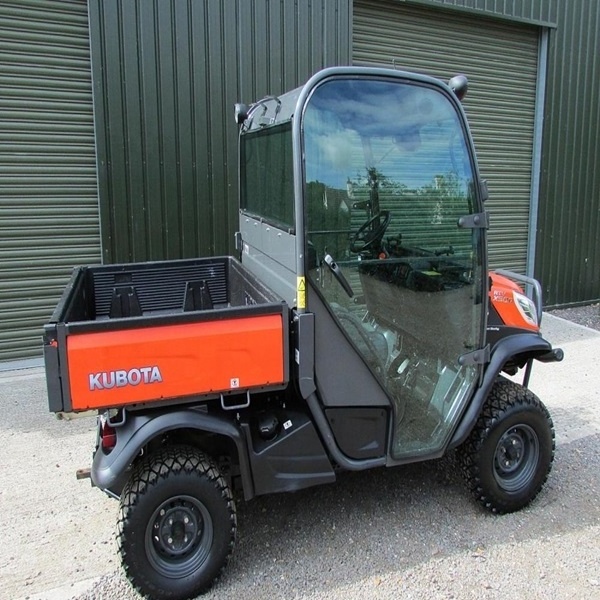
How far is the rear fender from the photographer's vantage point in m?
3.10

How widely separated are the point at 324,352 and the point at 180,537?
106 cm

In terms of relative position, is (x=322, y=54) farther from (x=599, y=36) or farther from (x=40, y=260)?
(x=599, y=36)

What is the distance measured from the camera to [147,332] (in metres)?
2.47

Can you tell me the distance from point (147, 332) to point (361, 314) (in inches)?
39.7

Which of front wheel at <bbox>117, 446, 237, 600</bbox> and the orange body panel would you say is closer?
front wheel at <bbox>117, 446, 237, 600</bbox>

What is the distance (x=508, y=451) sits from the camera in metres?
3.30

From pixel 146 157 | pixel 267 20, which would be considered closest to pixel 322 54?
pixel 267 20

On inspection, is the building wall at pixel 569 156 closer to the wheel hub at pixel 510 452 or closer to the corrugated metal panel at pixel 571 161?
the corrugated metal panel at pixel 571 161

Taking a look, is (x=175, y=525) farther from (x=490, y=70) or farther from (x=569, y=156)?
(x=569, y=156)

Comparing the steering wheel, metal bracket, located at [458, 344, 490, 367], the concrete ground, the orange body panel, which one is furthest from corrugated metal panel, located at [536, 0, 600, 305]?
the steering wheel

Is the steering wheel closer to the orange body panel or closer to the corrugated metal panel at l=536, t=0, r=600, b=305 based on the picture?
the orange body panel

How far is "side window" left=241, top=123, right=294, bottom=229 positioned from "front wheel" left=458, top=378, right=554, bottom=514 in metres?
1.54

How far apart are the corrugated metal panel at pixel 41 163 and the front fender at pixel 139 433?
3587 mm

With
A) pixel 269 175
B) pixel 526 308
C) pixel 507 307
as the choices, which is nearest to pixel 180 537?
pixel 269 175
